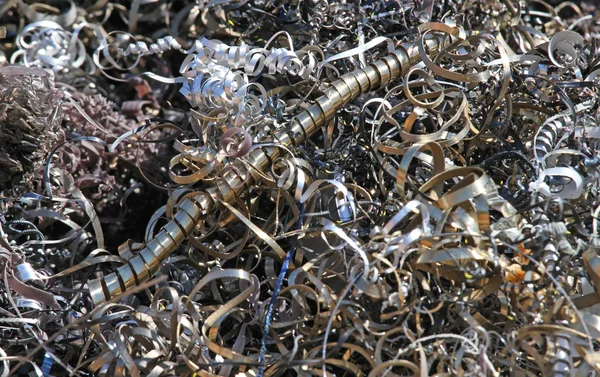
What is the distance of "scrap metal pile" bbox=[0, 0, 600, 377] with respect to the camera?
0.57m

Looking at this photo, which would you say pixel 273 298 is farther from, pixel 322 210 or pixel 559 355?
pixel 559 355

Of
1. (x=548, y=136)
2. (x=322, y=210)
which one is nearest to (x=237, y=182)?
(x=322, y=210)

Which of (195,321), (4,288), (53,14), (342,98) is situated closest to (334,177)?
(342,98)

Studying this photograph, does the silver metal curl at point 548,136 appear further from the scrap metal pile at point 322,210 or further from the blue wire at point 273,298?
the blue wire at point 273,298

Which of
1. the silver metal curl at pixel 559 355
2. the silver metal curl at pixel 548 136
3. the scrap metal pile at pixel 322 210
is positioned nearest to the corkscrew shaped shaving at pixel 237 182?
the scrap metal pile at pixel 322 210

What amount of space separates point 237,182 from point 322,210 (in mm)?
93

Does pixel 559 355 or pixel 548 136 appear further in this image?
pixel 548 136

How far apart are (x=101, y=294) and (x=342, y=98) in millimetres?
304

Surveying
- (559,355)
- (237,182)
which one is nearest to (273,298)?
(237,182)

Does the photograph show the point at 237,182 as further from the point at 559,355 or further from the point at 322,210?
the point at 559,355

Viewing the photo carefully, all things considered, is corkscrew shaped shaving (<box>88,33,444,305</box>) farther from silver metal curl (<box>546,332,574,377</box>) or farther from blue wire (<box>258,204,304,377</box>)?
silver metal curl (<box>546,332,574,377</box>)

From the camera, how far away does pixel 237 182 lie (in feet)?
2.16

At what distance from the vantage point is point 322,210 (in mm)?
692

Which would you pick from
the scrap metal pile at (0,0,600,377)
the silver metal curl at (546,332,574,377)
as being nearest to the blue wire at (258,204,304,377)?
the scrap metal pile at (0,0,600,377)
